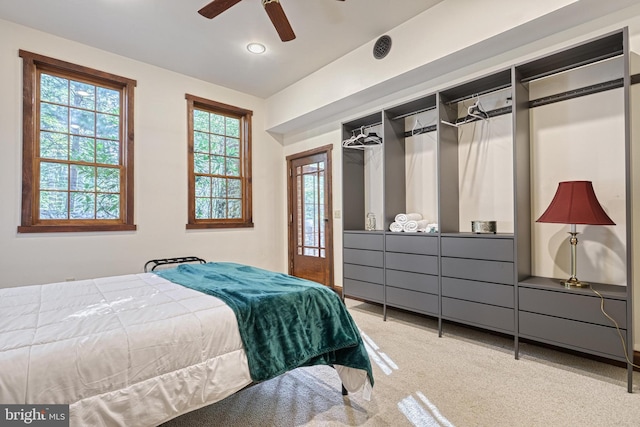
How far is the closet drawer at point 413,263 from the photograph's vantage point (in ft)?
9.94

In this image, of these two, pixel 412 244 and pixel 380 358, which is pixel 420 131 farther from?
pixel 380 358

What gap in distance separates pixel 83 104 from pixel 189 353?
361 cm

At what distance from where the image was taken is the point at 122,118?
3.92 m

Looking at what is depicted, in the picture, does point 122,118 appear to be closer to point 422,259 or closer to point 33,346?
point 33,346

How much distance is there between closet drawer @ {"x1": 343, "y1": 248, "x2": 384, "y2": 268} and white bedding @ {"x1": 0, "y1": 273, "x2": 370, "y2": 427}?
2117 mm

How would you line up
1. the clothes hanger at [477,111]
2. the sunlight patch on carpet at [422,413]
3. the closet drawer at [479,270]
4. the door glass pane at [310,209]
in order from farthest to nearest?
the door glass pane at [310,209], the clothes hanger at [477,111], the closet drawer at [479,270], the sunlight patch on carpet at [422,413]

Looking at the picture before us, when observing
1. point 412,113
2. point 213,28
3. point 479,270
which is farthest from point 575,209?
point 213,28

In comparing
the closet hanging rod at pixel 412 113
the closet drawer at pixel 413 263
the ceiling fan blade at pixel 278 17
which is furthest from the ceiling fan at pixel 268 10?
the closet drawer at pixel 413 263

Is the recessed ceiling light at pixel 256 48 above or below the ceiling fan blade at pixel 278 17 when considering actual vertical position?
above

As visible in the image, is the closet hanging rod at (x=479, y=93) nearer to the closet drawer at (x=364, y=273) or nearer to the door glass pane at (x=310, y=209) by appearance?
the closet drawer at (x=364, y=273)

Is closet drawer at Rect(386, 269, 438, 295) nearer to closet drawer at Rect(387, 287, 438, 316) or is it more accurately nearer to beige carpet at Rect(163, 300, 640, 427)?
closet drawer at Rect(387, 287, 438, 316)

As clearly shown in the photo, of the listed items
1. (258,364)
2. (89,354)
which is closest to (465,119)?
(258,364)

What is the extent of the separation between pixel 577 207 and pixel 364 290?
213cm

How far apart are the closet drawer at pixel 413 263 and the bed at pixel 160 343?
1.41 m
